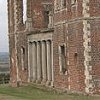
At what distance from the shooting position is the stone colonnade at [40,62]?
38.3m

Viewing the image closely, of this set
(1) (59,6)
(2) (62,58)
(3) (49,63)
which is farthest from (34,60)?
(1) (59,6)

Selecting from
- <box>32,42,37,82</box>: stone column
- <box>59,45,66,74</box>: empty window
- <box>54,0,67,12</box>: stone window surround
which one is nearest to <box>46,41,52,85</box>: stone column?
<box>59,45,66,74</box>: empty window

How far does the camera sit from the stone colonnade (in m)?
38.3

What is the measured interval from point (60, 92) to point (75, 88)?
278cm

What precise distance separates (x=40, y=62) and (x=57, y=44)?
18.3ft

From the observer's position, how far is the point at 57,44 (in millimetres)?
35500

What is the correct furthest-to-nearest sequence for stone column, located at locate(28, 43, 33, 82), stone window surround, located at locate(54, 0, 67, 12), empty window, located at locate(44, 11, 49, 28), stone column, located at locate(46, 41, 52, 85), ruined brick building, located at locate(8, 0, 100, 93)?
empty window, located at locate(44, 11, 49, 28)
stone column, located at locate(28, 43, 33, 82)
stone column, located at locate(46, 41, 52, 85)
stone window surround, located at locate(54, 0, 67, 12)
ruined brick building, located at locate(8, 0, 100, 93)

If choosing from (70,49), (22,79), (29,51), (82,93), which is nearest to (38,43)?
(29,51)

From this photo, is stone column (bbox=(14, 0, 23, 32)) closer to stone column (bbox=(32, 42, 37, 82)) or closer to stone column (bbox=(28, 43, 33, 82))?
stone column (bbox=(28, 43, 33, 82))

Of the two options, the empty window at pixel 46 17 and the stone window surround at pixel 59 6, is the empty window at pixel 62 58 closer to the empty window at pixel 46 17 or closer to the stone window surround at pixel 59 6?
the stone window surround at pixel 59 6

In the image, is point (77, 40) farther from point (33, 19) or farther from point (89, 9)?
point (33, 19)

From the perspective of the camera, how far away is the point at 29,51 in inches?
1698

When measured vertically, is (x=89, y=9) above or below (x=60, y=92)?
above

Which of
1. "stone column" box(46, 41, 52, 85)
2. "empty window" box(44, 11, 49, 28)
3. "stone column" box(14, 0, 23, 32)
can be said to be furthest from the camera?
"stone column" box(14, 0, 23, 32)
